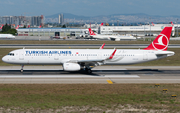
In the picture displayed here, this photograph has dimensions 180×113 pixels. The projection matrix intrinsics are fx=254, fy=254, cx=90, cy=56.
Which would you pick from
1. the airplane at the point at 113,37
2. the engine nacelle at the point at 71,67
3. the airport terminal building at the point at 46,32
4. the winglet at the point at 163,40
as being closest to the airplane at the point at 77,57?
the engine nacelle at the point at 71,67

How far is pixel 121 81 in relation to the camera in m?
34.9

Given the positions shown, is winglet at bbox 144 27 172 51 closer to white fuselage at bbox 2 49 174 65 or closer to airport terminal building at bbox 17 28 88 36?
white fuselage at bbox 2 49 174 65

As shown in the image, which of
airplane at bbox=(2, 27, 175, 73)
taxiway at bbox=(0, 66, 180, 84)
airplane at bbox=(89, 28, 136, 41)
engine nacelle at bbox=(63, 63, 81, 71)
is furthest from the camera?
airplane at bbox=(89, 28, 136, 41)

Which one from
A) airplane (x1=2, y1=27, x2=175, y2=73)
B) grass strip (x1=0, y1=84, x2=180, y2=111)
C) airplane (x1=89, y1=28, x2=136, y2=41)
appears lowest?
grass strip (x1=0, y1=84, x2=180, y2=111)

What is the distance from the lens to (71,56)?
40.9 m

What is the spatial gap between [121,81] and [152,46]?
12516 millimetres

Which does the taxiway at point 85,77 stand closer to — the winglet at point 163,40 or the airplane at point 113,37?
the winglet at point 163,40

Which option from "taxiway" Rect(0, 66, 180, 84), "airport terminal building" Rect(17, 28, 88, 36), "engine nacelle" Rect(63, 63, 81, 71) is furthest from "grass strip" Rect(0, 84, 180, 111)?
"airport terminal building" Rect(17, 28, 88, 36)

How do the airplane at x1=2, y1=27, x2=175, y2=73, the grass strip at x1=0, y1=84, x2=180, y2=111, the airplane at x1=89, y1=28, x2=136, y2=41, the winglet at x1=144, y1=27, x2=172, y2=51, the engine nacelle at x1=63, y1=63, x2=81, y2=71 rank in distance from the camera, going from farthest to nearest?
the airplane at x1=89, y1=28, x2=136, y2=41, the winglet at x1=144, y1=27, x2=172, y2=51, the airplane at x1=2, y1=27, x2=175, y2=73, the engine nacelle at x1=63, y1=63, x2=81, y2=71, the grass strip at x1=0, y1=84, x2=180, y2=111

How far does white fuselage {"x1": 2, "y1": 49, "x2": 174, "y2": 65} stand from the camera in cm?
4019

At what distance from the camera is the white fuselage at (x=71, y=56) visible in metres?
40.2

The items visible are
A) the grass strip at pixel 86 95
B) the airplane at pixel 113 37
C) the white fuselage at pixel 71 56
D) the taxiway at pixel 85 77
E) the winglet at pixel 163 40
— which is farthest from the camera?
the airplane at pixel 113 37

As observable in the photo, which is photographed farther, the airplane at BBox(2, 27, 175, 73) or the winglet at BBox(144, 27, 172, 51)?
the winglet at BBox(144, 27, 172, 51)

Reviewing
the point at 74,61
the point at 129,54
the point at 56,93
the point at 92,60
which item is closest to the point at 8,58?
the point at 74,61
